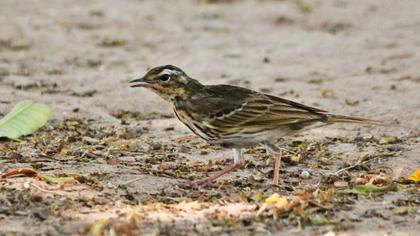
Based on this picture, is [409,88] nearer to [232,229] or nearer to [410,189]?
[410,189]

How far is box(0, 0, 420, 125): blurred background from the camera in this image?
38.6 feet

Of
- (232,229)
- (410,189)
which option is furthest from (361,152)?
(232,229)

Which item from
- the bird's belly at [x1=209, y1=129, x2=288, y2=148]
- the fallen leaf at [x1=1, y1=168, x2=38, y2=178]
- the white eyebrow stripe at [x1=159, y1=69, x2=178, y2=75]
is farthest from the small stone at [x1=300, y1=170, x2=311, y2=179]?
the fallen leaf at [x1=1, y1=168, x2=38, y2=178]

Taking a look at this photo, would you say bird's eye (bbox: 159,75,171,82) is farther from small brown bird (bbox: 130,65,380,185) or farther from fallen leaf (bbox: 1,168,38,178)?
fallen leaf (bbox: 1,168,38,178)

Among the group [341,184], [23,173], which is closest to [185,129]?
[341,184]

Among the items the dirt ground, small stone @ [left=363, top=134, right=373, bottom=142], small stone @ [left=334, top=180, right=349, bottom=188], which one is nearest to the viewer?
the dirt ground

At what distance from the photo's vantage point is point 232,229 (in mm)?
6461

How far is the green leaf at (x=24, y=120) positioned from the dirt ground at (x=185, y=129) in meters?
0.13

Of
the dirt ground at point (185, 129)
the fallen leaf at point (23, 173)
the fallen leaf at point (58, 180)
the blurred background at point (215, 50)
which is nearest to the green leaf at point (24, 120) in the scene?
the dirt ground at point (185, 129)

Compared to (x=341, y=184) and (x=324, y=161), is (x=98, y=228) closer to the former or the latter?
(x=341, y=184)

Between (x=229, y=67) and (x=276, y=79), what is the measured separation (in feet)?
3.33

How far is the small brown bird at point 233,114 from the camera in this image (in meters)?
8.15

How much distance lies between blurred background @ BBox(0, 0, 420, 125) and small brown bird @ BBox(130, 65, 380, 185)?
2437mm

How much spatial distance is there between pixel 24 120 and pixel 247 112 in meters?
2.39
